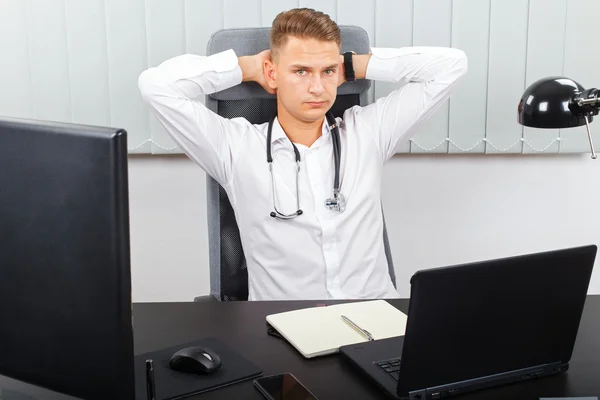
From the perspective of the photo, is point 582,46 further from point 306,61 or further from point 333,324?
point 333,324

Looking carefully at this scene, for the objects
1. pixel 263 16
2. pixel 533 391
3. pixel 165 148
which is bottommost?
pixel 533 391

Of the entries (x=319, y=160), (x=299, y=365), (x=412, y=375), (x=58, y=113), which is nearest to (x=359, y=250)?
(x=319, y=160)

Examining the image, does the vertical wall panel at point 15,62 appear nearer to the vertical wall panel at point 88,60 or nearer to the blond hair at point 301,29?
the vertical wall panel at point 88,60

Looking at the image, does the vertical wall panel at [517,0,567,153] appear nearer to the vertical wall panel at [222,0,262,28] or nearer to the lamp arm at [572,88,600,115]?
the vertical wall panel at [222,0,262,28]

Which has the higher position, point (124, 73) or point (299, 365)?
point (124, 73)

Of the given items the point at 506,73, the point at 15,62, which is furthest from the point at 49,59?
the point at 506,73

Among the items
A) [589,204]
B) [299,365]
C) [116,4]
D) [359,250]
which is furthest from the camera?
[589,204]

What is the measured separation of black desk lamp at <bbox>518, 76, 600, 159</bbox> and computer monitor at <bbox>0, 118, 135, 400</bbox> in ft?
2.69

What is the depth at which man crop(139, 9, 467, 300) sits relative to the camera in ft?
6.32

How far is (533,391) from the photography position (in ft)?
3.61

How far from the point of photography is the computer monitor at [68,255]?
0.79 metres

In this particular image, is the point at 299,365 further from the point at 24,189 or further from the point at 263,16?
the point at 263,16

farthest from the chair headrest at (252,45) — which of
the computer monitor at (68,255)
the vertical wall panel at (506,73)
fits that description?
the computer monitor at (68,255)

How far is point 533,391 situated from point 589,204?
66.9 inches
